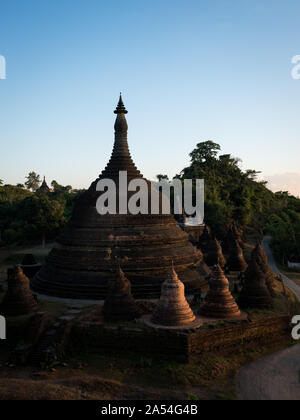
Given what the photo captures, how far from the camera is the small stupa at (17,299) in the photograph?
20.4 m

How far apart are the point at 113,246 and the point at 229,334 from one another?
363 inches

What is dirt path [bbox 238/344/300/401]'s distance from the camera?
1486cm

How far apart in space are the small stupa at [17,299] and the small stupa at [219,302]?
28.7ft

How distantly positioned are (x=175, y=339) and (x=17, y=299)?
8466 mm

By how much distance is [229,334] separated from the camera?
61.2ft

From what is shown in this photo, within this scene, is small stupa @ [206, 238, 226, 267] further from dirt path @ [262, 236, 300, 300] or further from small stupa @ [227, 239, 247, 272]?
dirt path @ [262, 236, 300, 300]

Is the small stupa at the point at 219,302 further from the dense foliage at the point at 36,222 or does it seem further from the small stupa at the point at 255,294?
the dense foliage at the point at 36,222

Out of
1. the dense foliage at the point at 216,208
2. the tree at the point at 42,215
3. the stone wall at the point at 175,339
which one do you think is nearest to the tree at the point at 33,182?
the dense foliage at the point at 216,208

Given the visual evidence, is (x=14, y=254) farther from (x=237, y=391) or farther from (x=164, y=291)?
(x=237, y=391)

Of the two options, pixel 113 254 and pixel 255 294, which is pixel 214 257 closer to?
pixel 113 254

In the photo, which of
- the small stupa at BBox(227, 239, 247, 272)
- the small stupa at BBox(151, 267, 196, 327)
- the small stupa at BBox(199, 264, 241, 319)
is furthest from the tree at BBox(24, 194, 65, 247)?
the small stupa at BBox(151, 267, 196, 327)

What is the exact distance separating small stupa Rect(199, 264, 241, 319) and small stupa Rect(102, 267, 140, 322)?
3491 millimetres

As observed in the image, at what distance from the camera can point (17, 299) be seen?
20688 millimetres

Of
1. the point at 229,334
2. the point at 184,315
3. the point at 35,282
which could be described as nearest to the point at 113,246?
the point at 35,282
